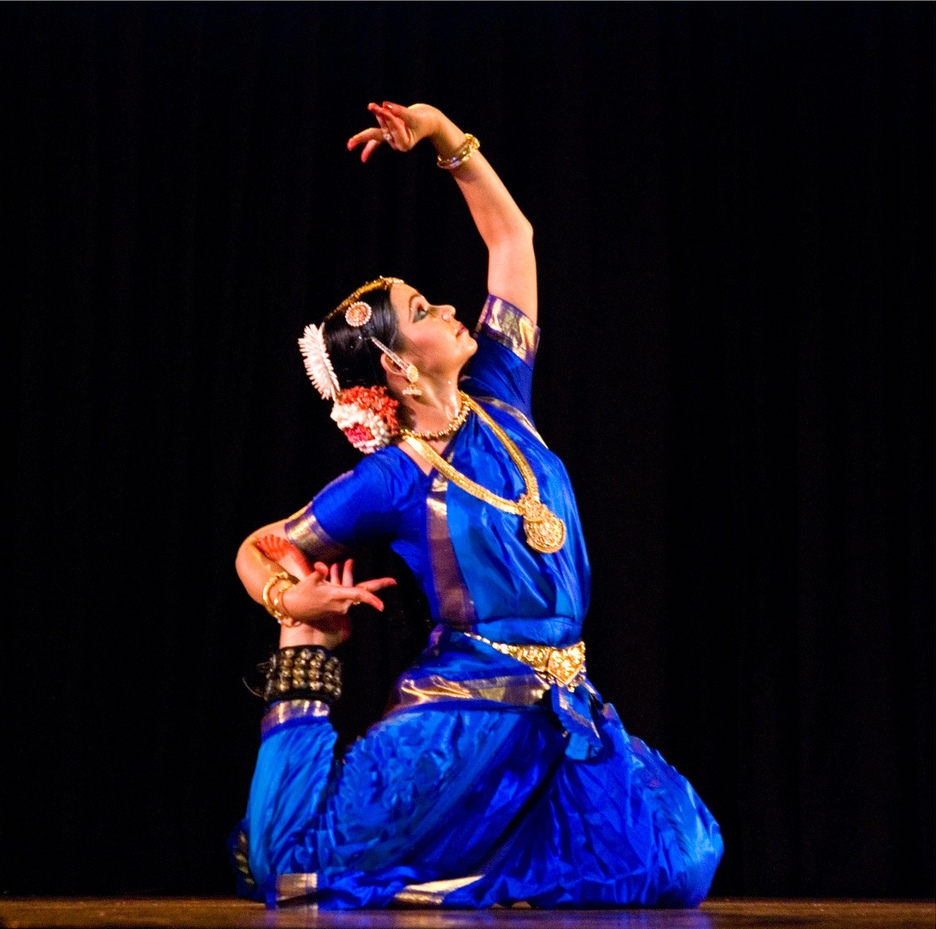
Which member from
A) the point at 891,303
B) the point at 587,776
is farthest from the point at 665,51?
the point at 587,776

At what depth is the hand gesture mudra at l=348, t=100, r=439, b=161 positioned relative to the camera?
88.4 inches

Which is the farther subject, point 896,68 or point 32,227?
point 896,68

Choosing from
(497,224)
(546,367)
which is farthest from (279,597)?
(546,367)

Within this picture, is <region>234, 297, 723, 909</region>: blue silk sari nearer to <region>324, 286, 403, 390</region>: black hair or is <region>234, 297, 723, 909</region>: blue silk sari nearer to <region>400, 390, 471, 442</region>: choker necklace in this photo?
<region>400, 390, 471, 442</region>: choker necklace

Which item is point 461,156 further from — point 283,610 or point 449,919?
point 449,919

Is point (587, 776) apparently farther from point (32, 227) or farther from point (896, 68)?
point (896, 68)

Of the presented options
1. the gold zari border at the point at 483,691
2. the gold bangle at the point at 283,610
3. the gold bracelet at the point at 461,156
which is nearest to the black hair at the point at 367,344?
the gold bracelet at the point at 461,156

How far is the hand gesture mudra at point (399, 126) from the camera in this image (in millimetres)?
2244

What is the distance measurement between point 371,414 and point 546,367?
3.46 ft

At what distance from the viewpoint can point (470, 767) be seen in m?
1.99

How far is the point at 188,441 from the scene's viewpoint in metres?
3.05

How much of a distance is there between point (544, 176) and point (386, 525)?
56.4 inches

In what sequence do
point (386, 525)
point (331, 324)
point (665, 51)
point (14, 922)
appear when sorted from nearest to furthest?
point (14, 922) → point (386, 525) → point (331, 324) → point (665, 51)

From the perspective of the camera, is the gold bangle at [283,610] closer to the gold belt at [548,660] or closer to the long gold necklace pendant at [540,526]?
the gold belt at [548,660]
